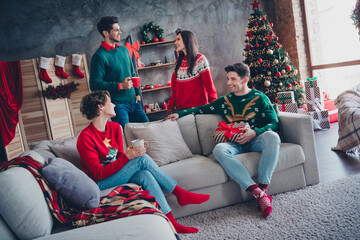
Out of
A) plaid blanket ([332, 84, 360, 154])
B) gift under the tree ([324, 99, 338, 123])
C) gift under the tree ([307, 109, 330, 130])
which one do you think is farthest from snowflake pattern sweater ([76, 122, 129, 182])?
gift under the tree ([324, 99, 338, 123])

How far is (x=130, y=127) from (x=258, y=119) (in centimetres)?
111

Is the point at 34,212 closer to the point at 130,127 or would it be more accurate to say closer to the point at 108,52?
the point at 130,127

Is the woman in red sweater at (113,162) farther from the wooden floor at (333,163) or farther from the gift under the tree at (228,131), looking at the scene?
the wooden floor at (333,163)

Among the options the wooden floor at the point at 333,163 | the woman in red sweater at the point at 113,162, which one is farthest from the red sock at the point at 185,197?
A: the wooden floor at the point at 333,163

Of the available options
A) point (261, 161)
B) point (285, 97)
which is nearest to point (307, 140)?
point (261, 161)

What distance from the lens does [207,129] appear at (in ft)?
9.27

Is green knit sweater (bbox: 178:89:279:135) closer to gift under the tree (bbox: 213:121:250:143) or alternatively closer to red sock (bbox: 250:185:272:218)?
gift under the tree (bbox: 213:121:250:143)

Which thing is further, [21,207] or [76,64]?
[76,64]

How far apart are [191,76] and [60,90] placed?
9.35 feet

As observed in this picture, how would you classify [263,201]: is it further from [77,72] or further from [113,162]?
[77,72]

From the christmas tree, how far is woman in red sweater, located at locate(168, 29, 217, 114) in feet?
7.49

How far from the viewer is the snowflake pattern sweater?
2082 millimetres

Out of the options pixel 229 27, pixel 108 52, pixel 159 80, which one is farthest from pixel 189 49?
pixel 229 27

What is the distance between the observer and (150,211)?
159cm
